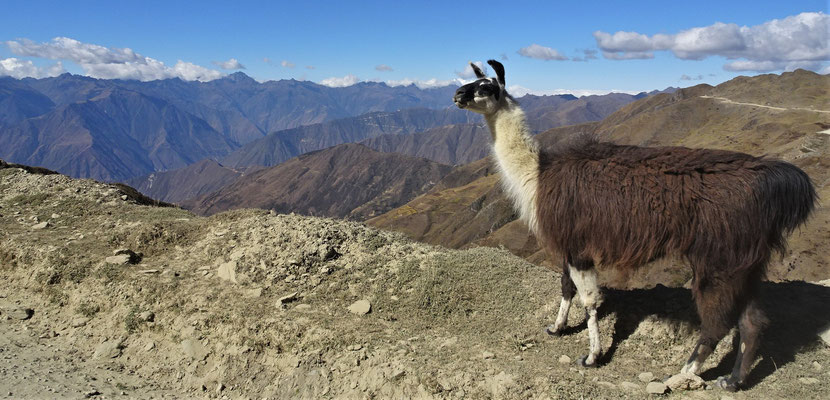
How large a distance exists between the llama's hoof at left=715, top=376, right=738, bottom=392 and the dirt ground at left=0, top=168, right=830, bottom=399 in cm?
14

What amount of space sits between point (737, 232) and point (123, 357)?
27.7 ft

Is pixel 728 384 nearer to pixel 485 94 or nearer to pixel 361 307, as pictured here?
pixel 485 94

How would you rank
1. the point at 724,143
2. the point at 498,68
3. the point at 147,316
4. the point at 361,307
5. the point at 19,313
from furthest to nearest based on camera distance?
1. the point at 724,143
2. the point at 19,313
3. the point at 361,307
4. the point at 147,316
5. the point at 498,68

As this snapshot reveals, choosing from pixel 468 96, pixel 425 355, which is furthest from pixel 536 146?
pixel 425 355

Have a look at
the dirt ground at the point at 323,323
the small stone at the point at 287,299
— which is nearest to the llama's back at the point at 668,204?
the dirt ground at the point at 323,323

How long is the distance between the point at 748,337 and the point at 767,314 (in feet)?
3.63

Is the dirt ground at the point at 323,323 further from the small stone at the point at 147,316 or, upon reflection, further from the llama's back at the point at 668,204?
the llama's back at the point at 668,204

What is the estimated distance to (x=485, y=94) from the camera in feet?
22.2

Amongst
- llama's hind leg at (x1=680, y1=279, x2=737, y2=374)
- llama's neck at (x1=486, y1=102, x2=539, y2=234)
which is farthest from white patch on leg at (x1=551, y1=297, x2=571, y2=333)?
llama's hind leg at (x1=680, y1=279, x2=737, y2=374)

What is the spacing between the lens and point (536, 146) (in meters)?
6.88

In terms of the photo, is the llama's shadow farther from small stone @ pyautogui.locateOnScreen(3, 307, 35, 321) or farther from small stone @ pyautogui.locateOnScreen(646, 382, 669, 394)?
small stone @ pyautogui.locateOnScreen(3, 307, 35, 321)

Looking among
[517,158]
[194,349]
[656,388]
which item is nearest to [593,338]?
[656,388]

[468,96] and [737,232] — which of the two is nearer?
[737,232]

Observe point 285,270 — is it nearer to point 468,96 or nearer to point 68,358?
point 68,358
